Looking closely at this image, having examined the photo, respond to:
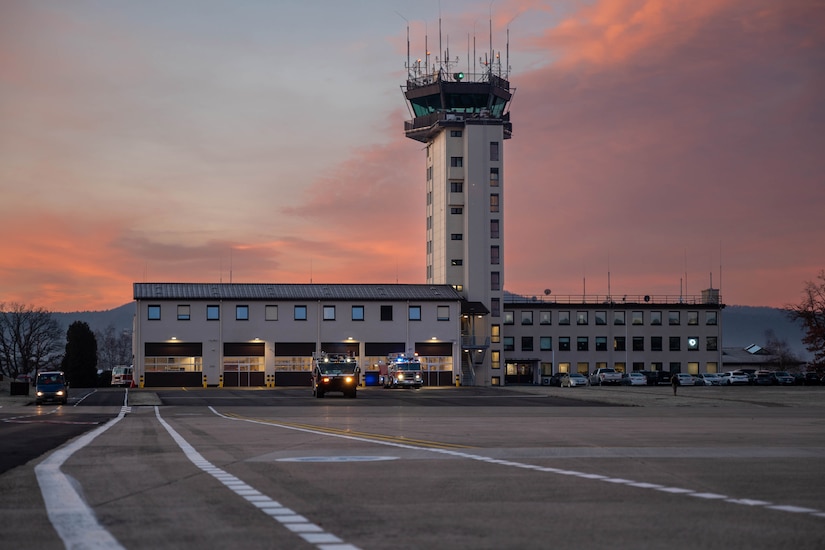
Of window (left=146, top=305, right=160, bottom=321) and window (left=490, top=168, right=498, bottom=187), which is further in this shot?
window (left=490, top=168, right=498, bottom=187)

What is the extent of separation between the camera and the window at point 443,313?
4176 inches

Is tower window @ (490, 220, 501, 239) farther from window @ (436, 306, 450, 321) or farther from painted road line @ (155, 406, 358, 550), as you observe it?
painted road line @ (155, 406, 358, 550)

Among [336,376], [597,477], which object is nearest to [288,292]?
[336,376]

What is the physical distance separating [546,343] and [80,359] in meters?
57.2

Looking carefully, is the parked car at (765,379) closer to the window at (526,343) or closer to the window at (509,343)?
the window at (526,343)

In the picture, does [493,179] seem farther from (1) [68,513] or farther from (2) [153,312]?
(1) [68,513]

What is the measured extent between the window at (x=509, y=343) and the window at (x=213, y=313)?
1745 inches

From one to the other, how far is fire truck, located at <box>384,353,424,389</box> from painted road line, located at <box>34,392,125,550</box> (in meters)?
69.0

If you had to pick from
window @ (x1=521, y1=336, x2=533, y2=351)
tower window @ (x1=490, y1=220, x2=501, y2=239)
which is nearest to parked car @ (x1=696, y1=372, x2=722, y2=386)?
window @ (x1=521, y1=336, x2=533, y2=351)

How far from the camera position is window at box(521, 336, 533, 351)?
134000 mm

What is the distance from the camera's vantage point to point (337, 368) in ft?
218

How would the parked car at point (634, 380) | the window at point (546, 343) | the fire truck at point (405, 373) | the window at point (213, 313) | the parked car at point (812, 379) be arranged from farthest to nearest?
the window at point (546, 343)
the parked car at point (812, 379)
the parked car at point (634, 380)
the window at point (213, 313)
the fire truck at point (405, 373)

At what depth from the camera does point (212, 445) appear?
23516mm

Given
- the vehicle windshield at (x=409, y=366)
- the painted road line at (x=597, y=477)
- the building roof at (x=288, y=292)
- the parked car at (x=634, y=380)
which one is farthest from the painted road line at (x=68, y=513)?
the parked car at (x=634, y=380)
